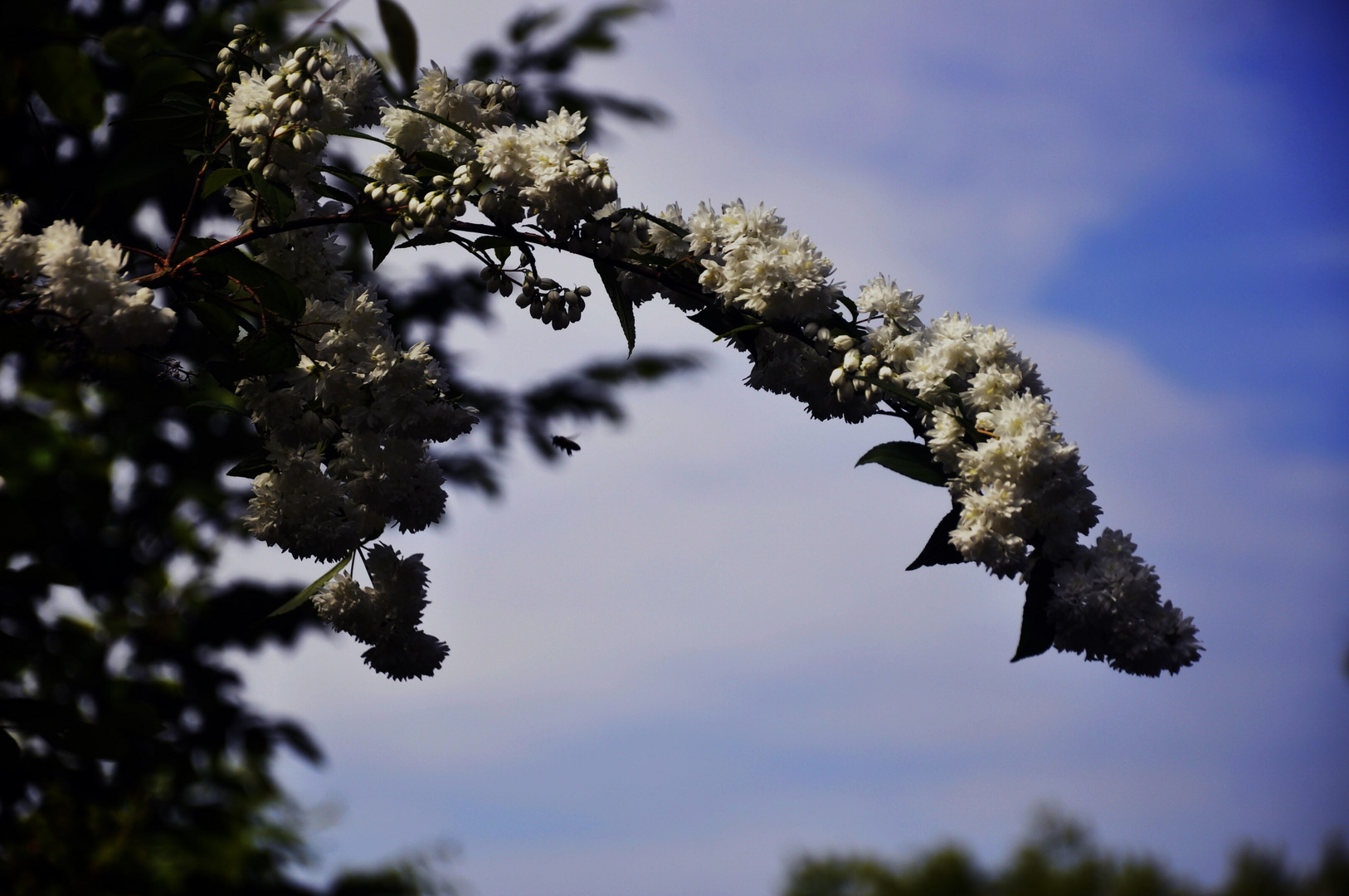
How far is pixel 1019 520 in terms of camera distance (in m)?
1.55

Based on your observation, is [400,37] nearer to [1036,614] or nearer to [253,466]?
[253,466]

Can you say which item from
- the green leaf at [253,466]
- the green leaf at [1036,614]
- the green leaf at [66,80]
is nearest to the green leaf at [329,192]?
the green leaf at [66,80]

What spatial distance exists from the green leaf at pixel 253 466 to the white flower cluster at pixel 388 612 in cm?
26

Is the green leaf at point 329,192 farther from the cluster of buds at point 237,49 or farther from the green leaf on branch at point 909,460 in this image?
the green leaf on branch at point 909,460

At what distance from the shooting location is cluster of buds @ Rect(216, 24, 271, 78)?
1.85m

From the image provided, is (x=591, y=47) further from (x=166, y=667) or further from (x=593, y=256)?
(x=593, y=256)

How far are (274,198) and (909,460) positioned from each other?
1.15 m

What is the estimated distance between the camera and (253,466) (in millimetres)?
1964

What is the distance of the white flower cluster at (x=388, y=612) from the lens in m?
1.93

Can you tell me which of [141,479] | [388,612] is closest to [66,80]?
[388,612]

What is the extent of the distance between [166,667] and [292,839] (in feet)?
6.54

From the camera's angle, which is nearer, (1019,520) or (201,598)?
(1019,520)

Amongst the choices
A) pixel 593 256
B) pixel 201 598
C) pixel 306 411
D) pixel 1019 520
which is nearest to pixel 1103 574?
pixel 1019 520

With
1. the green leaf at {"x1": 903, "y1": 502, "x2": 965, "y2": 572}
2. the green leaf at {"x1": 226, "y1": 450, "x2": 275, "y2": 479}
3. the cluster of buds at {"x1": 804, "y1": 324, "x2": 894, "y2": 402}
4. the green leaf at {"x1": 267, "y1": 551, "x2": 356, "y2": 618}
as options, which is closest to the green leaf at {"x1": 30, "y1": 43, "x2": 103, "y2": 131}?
the green leaf at {"x1": 226, "y1": 450, "x2": 275, "y2": 479}
